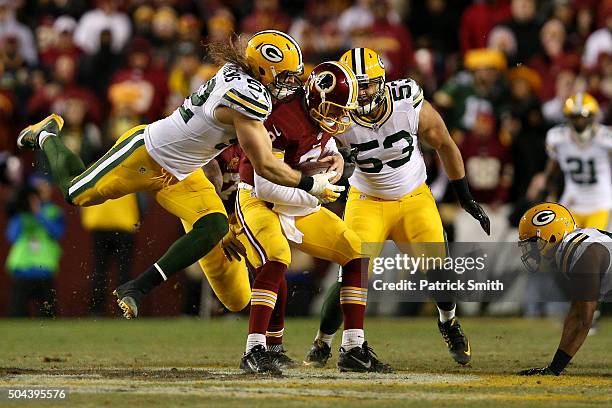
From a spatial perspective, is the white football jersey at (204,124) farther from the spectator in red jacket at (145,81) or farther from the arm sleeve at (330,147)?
the spectator in red jacket at (145,81)

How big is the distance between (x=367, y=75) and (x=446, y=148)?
0.86 meters

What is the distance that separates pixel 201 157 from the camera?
7.49 m

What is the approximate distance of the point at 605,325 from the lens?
11.0 meters

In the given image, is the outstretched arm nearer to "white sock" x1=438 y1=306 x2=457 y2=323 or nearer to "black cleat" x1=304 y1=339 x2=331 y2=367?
"white sock" x1=438 y1=306 x2=457 y2=323

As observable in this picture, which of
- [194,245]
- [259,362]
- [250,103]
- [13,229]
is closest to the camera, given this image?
[250,103]

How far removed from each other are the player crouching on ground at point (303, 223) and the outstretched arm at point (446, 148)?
0.68 metres

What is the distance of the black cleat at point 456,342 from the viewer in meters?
7.91

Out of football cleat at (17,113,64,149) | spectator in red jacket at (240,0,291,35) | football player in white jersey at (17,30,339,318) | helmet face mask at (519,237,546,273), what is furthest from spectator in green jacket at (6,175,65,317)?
helmet face mask at (519,237,546,273)

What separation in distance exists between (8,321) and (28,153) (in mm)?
1928

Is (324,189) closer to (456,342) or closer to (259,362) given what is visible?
(259,362)

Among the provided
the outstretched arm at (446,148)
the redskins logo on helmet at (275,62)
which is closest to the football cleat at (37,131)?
the redskins logo on helmet at (275,62)

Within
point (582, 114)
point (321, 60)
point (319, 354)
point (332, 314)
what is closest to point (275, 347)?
point (319, 354)

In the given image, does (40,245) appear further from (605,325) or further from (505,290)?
(605,325)

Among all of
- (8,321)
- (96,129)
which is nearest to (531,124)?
(96,129)
